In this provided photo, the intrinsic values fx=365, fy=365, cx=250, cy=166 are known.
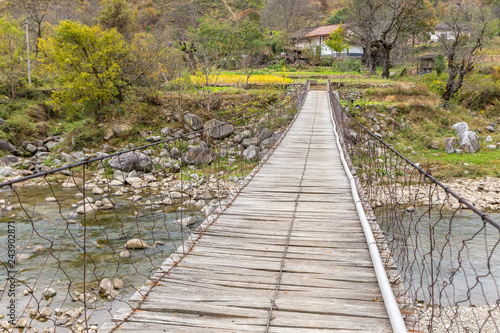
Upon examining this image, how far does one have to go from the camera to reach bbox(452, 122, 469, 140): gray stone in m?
13.0

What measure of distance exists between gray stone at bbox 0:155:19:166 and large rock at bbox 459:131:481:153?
48.4ft

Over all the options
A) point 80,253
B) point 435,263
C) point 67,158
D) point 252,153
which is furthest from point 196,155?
point 435,263

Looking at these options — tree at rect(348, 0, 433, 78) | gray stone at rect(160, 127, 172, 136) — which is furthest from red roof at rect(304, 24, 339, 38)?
gray stone at rect(160, 127, 172, 136)

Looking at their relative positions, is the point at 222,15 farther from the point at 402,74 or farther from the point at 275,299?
the point at 275,299

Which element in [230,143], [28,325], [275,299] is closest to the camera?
[275,299]

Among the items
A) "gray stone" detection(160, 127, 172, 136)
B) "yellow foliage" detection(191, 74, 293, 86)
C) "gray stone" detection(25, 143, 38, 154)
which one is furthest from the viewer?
"yellow foliage" detection(191, 74, 293, 86)

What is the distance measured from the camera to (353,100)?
15.2m

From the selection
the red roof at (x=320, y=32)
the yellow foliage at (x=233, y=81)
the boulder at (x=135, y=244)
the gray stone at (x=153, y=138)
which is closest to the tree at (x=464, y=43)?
the yellow foliage at (x=233, y=81)

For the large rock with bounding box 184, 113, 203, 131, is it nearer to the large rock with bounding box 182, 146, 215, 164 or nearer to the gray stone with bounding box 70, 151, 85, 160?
the large rock with bounding box 182, 146, 215, 164

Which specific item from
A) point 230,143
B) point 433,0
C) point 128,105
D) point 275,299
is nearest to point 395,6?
point 230,143

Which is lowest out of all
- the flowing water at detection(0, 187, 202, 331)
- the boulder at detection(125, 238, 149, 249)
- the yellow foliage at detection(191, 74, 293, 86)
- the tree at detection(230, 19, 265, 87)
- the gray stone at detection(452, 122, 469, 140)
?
the flowing water at detection(0, 187, 202, 331)

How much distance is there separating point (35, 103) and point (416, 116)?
15.8 m

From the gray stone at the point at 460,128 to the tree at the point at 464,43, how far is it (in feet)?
12.3

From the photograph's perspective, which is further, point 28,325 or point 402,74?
point 402,74
